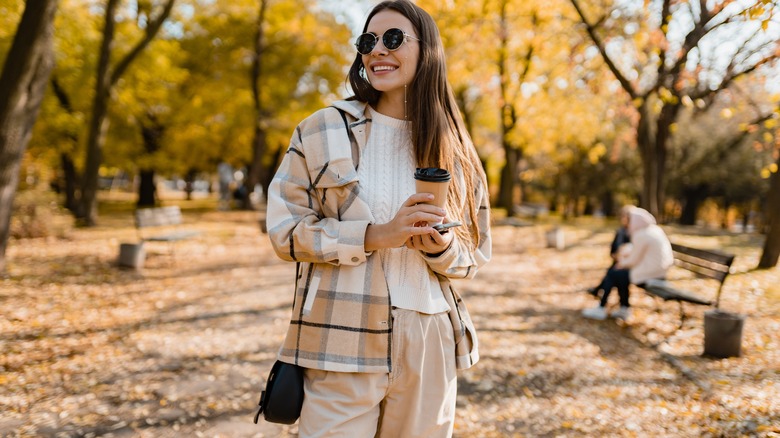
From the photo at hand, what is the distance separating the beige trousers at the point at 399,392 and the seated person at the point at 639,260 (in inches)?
257

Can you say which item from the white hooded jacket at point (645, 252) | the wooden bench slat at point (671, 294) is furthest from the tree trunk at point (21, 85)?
the wooden bench slat at point (671, 294)

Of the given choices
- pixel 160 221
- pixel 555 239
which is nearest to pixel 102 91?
pixel 160 221

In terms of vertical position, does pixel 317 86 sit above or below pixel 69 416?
above

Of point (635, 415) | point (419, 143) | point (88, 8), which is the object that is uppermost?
point (88, 8)

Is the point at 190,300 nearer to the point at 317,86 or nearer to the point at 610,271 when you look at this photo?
the point at 610,271

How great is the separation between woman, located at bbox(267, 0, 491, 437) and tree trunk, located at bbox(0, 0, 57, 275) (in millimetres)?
7082

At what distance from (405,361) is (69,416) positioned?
348 cm

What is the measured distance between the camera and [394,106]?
1830 millimetres

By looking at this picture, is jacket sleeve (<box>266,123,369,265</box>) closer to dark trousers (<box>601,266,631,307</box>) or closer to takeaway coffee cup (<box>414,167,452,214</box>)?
takeaway coffee cup (<box>414,167,452,214</box>)

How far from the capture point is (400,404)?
1678 mm

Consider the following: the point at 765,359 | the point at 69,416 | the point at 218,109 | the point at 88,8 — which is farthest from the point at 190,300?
the point at 218,109

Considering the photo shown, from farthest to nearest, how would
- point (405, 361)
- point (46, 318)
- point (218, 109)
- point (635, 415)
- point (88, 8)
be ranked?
point (218, 109)
point (88, 8)
point (46, 318)
point (635, 415)
point (405, 361)

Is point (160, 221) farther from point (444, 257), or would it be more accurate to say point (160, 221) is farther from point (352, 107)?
point (444, 257)

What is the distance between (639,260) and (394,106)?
22.1ft
